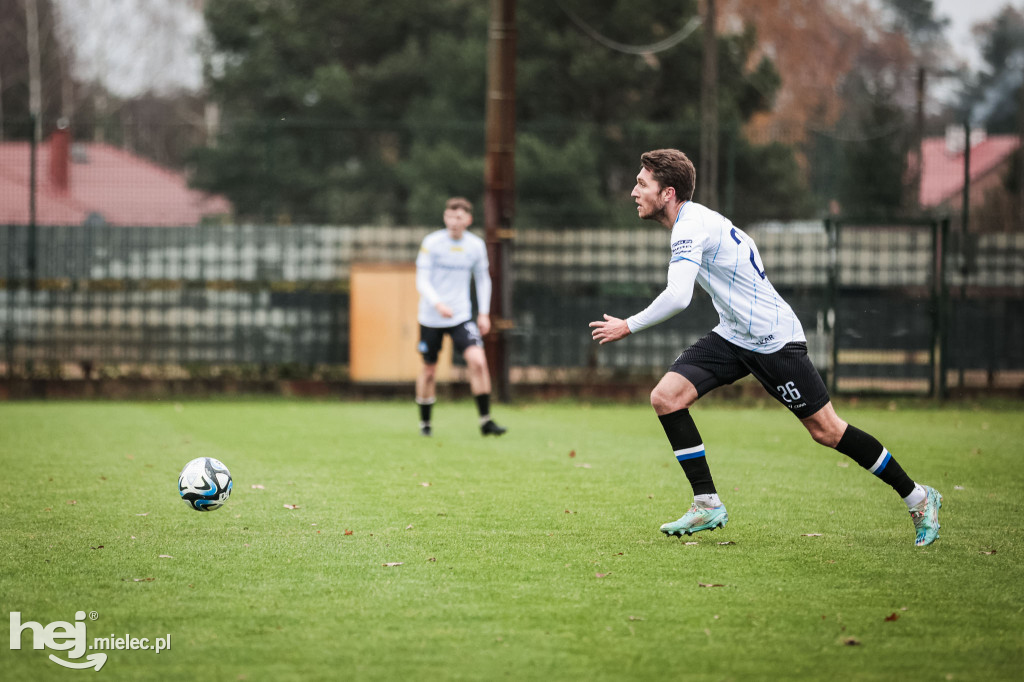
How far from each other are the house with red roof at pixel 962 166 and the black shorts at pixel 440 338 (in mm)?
8139

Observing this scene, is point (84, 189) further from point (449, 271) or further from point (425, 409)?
point (425, 409)

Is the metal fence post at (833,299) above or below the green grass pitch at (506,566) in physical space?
above

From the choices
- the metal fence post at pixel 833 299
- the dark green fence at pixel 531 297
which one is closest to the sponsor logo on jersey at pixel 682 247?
the dark green fence at pixel 531 297

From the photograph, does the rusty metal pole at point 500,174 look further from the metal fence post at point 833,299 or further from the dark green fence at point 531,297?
the metal fence post at point 833,299

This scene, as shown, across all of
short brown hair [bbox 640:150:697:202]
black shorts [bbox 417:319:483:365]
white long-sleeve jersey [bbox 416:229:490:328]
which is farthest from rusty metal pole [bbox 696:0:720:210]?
short brown hair [bbox 640:150:697:202]

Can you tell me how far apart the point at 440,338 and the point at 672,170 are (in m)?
5.11

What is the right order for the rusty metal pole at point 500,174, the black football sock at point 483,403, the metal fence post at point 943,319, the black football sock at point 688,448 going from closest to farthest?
1. the black football sock at point 688,448
2. the black football sock at point 483,403
3. the rusty metal pole at point 500,174
4. the metal fence post at point 943,319

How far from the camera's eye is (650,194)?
5742mm

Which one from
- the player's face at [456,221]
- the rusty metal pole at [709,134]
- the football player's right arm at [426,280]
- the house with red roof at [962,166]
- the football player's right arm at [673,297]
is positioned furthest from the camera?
the rusty metal pole at [709,134]

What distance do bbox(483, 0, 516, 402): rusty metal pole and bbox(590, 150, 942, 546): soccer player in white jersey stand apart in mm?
8508

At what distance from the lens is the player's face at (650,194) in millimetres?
5742

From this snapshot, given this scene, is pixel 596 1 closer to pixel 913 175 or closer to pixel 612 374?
pixel 913 175

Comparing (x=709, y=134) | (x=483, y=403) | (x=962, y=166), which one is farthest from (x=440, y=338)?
(x=709, y=134)

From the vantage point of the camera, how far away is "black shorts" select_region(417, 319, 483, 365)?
1043 cm
